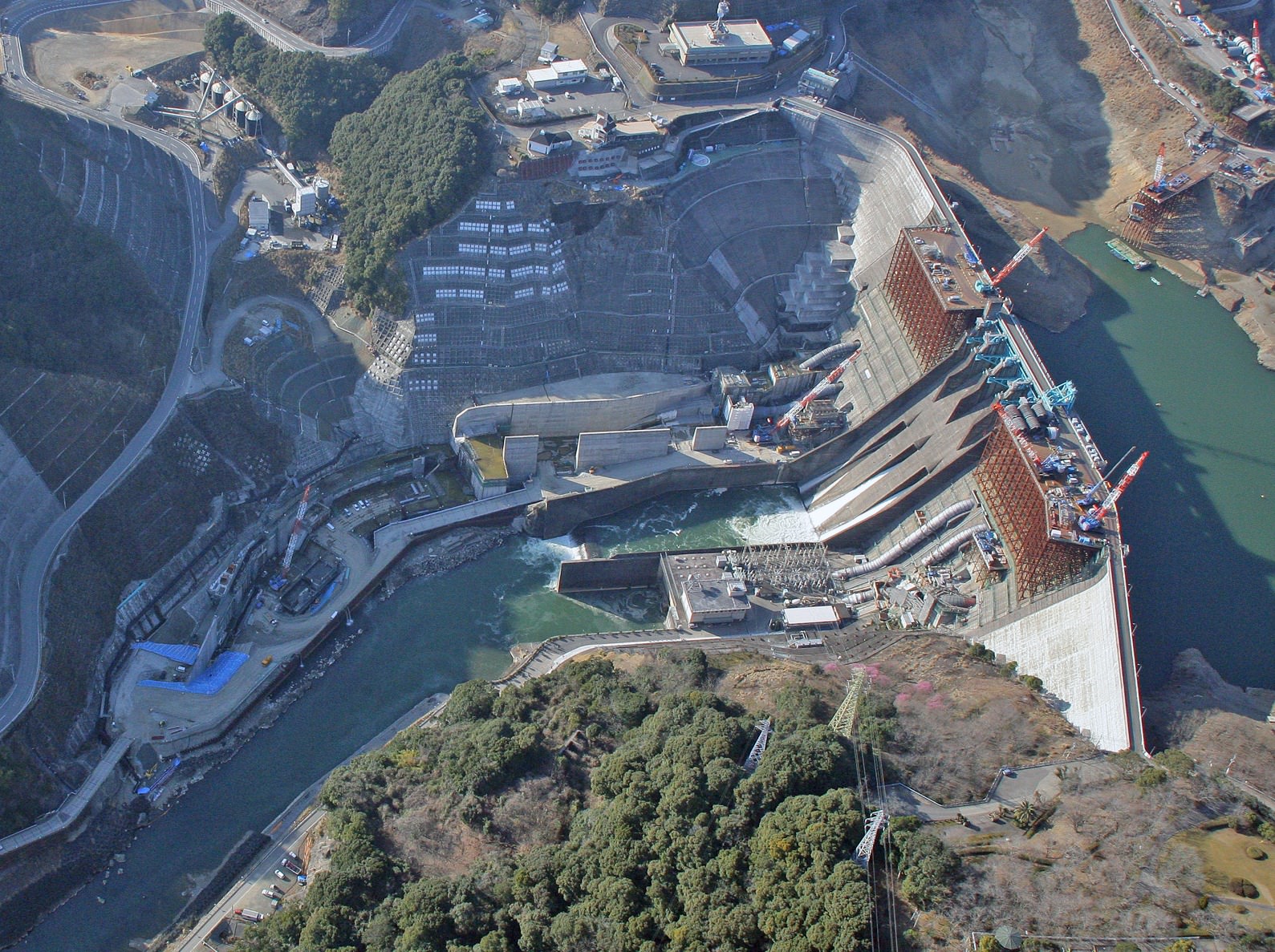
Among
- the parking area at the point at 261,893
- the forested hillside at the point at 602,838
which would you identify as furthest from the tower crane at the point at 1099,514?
the parking area at the point at 261,893

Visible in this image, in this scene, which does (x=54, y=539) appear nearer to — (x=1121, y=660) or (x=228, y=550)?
(x=228, y=550)

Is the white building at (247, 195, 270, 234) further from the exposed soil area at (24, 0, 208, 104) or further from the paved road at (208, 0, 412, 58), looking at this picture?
the paved road at (208, 0, 412, 58)

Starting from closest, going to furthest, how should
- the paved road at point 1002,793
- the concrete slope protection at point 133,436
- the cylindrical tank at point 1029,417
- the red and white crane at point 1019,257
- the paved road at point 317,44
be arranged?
the paved road at point 1002,793 < the concrete slope protection at point 133,436 < the cylindrical tank at point 1029,417 < the red and white crane at point 1019,257 < the paved road at point 317,44

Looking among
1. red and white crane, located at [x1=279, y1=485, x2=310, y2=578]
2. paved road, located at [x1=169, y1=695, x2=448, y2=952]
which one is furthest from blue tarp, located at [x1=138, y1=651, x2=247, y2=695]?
paved road, located at [x1=169, y1=695, x2=448, y2=952]

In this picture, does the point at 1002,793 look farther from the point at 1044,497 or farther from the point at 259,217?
the point at 259,217

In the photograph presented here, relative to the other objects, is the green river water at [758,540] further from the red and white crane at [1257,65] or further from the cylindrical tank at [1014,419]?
the red and white crane at [1257,65]

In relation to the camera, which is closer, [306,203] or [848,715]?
[848,715]

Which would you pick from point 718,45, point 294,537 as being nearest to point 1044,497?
point 294,537
